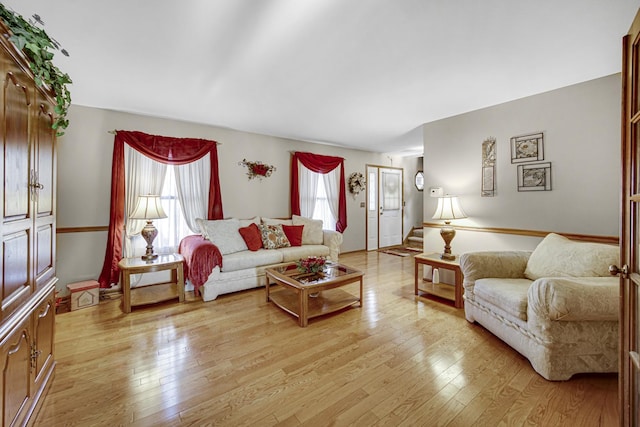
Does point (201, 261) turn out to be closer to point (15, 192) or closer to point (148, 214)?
point (148, 214)

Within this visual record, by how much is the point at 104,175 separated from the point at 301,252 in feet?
8.96

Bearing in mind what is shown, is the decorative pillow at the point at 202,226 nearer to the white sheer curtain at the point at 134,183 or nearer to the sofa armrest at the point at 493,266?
the white sheer curtain at the point at 134,183

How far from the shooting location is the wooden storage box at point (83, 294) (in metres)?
2.91

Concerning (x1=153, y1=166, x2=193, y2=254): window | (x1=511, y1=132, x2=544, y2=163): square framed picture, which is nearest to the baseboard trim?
(x1=511, y1=132, x2=544, y2=163): square framed picture

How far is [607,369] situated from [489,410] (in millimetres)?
957

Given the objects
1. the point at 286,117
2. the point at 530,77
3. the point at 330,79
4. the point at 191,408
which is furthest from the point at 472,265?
the point at 286,117

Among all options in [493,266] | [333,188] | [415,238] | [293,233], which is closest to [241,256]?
[293,233]

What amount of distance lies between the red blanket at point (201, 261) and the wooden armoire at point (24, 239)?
1.40 metres

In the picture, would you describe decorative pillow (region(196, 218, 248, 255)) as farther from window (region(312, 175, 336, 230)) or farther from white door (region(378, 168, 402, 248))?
white door (region(378, 168, 402, 248))

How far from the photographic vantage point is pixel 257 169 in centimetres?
453

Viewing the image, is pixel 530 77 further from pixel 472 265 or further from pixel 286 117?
pixel 286 117

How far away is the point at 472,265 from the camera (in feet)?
8.27

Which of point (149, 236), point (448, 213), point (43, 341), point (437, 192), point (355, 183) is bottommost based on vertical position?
point (43, 341)

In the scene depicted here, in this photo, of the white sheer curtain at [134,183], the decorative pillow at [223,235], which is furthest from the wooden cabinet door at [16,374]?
the white sheer curtain at [134,183]
